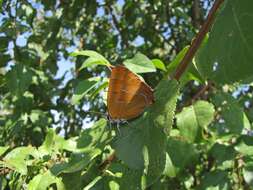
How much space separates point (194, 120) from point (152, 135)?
0.68 meters

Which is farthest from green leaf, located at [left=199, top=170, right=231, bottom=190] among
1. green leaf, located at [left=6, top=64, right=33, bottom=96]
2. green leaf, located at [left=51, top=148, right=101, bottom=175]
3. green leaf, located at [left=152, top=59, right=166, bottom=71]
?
green leaf, located at [left=6, top=64, right=33, bottom=96]

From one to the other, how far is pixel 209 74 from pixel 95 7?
2.00 m

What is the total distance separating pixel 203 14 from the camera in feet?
9.64

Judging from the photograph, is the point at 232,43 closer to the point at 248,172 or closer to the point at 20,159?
the point at 20,159

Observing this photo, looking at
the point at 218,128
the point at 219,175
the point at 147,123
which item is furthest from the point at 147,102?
the point at 218,128

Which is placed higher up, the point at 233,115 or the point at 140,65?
the point at 140,65

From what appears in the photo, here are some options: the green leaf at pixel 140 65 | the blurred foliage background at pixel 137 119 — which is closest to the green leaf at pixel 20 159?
the blurred foliage background at pixel 137 119

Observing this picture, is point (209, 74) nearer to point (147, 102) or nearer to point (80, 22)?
point (147, 102)

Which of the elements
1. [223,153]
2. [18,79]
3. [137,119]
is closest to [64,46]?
[18,79]

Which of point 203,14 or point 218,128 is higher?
point 203,14

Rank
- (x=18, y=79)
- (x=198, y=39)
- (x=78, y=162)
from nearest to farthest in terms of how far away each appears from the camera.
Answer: (x=198, y=39), (x=78, y=162), (x=18, y=79)

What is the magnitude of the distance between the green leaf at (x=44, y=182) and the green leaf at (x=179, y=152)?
408 mm

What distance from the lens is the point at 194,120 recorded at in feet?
5.49

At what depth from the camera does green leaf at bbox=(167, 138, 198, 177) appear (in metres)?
1.68
